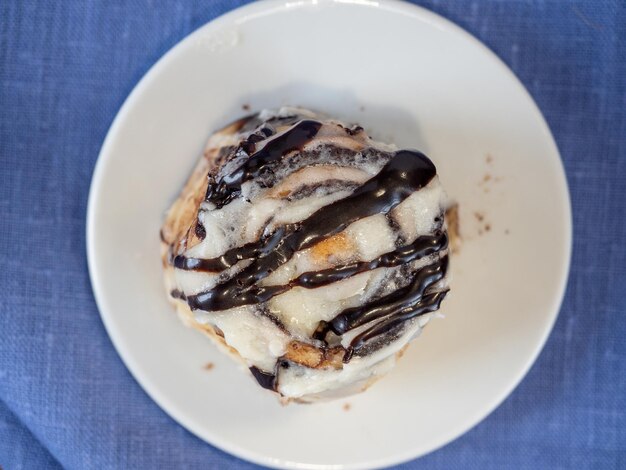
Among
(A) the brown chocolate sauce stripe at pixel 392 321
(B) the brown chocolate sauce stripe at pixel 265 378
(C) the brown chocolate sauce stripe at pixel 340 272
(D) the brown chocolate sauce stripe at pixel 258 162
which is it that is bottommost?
(B) the brown chocolate sauce stripe at pixel 265 378

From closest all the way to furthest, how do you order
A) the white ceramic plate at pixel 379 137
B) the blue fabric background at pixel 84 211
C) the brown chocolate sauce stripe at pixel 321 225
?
the brown chocolate sauce stripe at pixel 321 225
the white ceramic plate at pixel 379 137
the blue fabric background at pixel 84 211

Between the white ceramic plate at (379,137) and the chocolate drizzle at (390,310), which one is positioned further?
the white ceramic plate at (379,137)

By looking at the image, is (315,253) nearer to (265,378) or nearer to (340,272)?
(340,272)

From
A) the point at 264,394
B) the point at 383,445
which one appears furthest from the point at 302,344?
the point at 383,445

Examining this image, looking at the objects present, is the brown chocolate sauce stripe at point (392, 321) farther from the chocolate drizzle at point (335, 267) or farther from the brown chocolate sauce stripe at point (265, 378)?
the brown chocolate sauce stripe at point (265, 378)

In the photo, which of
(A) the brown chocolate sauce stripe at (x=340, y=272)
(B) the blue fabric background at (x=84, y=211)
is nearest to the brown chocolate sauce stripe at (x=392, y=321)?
(A) the brown chocolate sauce stripe at (x=340, y=272)
